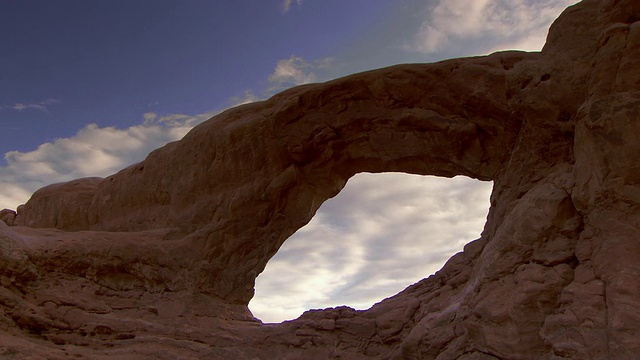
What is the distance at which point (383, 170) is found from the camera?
11.0m

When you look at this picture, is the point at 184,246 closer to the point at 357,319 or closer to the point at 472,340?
the point at 357,319

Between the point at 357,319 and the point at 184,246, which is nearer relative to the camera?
the point at 357,319

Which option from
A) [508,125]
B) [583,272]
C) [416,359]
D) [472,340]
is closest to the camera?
[583,272]

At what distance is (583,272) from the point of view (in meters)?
6.39

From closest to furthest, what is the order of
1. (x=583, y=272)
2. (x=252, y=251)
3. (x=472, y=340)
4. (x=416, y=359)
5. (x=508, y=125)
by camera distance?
(x=583, y=272)
(x=472, y=340)
(x=416, y=359)
(x=508, y=125)
(x=252, y=251)

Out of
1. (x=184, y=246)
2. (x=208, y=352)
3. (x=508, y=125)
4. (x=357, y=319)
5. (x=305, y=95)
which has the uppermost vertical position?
(x=305, y=95)

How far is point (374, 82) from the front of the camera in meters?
10.2

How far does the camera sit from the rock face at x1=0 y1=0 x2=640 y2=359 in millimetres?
6469

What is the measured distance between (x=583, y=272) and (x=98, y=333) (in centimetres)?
772

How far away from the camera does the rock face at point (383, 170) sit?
21.2 ft

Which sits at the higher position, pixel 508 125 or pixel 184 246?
pixel 508 125

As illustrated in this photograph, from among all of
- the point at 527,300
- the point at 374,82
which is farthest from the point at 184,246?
the point at 527,300

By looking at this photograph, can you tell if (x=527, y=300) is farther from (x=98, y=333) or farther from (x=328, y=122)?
(x=98, y=333)

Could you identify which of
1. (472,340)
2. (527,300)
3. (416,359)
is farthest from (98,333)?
(527,300)
